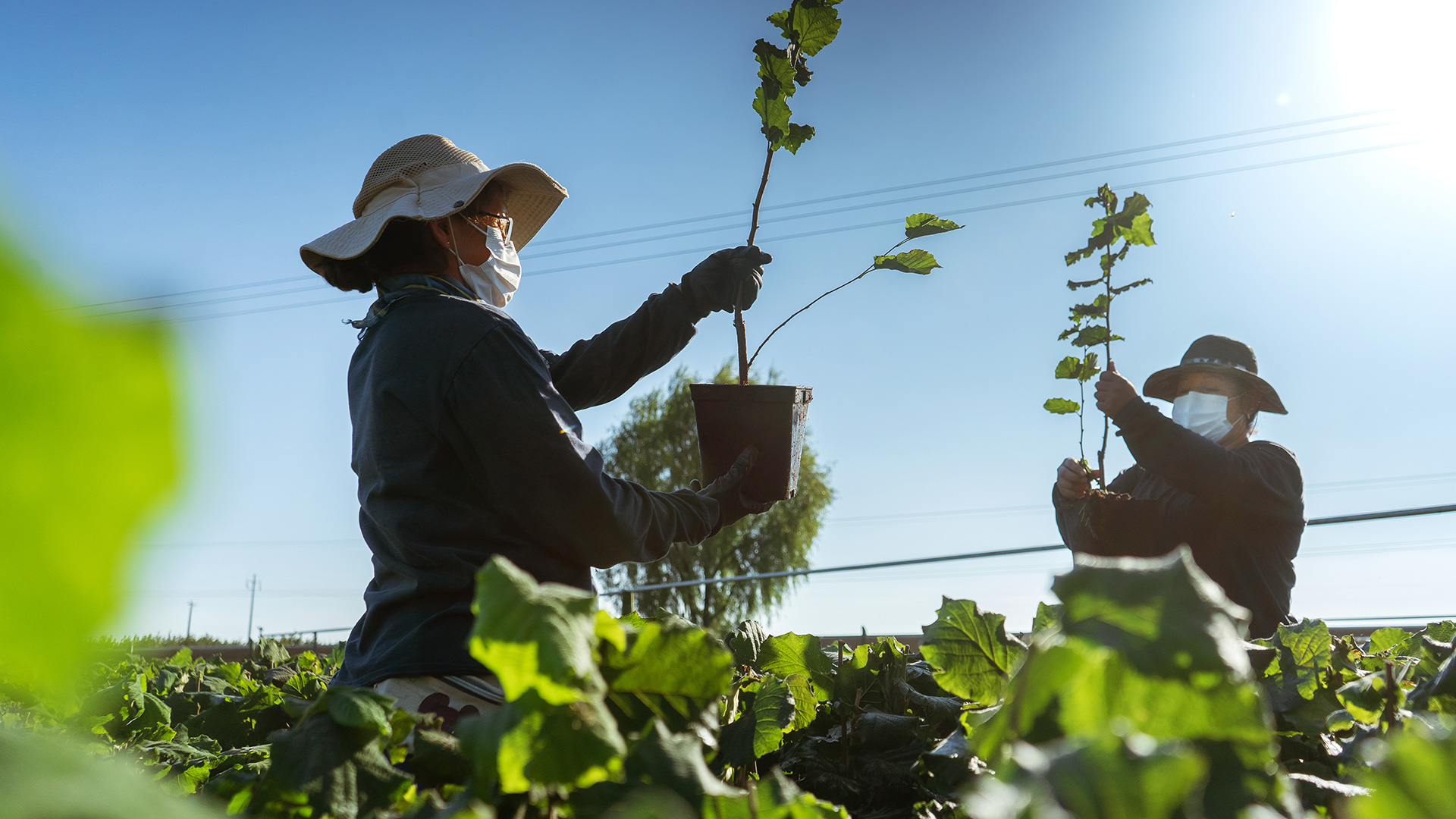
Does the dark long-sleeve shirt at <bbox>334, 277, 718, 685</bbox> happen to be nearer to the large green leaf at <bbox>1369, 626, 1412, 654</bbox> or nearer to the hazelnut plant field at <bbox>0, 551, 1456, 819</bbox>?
the hazelnut plant field at <bbox>0, 551, 1456, 819</bbox>

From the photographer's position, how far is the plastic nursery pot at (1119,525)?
3459 mm

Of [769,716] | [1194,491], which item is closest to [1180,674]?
[769,716]

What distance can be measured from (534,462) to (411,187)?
97 cm

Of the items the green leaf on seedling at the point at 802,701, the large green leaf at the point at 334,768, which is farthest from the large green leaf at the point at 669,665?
the green leaf on seedling at the point at 802,701

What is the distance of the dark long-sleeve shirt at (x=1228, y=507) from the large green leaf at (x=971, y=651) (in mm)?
3132

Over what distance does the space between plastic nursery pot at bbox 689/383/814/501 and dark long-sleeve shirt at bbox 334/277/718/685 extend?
0.37 metres

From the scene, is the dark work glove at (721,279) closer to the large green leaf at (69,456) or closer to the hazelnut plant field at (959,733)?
the hazelnut plant field at (959,733)

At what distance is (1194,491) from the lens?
3684 mm

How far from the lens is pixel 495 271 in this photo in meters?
2.38

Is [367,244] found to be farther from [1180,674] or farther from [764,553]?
[764,553]

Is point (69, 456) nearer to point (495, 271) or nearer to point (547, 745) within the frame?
point (547, 745)

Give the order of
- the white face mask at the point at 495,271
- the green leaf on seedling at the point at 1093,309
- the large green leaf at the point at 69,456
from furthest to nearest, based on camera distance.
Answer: the green leaf on seedling at the point at 1093,309 < the white face mask at the point at 495,271 < the large green leaf at the point at 69,456

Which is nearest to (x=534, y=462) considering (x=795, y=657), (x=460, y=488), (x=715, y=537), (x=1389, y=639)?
(x=460, y=488)

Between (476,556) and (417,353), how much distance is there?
0.40 meters
